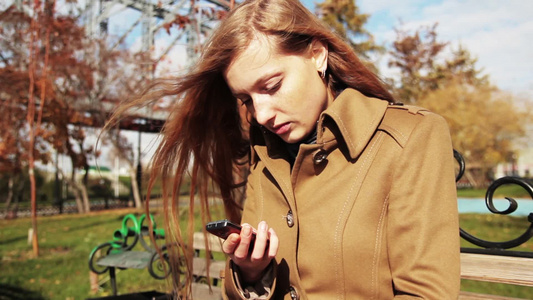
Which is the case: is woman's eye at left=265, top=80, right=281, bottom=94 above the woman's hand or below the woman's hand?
above

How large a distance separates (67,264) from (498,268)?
20.2 feet

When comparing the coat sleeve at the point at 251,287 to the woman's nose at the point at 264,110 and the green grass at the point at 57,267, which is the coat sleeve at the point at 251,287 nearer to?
the woman's nose at the point at 264,110

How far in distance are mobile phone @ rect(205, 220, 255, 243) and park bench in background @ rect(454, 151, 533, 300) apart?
1.07 metres

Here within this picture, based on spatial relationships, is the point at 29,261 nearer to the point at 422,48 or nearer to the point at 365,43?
the point at 365,43

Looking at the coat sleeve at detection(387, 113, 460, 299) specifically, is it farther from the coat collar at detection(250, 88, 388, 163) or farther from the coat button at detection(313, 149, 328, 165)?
the coat button at detection(313, 149, 328, 165)

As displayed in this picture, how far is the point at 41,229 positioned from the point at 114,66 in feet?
22.0

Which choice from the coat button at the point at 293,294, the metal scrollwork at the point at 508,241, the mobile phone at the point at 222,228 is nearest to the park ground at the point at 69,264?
the coat button at the point at 293,294

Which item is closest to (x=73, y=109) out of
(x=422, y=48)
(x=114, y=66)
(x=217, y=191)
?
(x=114, y=66)

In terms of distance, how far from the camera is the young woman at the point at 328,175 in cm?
130

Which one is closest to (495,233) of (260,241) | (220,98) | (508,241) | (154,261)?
(154,261)

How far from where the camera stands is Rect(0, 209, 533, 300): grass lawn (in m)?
4.90

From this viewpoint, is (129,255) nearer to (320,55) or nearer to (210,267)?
(210,267)

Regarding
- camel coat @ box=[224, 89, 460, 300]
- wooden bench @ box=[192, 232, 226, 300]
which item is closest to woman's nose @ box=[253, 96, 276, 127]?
camel coat @ box=[224, 89, 460, 300]

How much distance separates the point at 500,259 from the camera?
1860 mm
